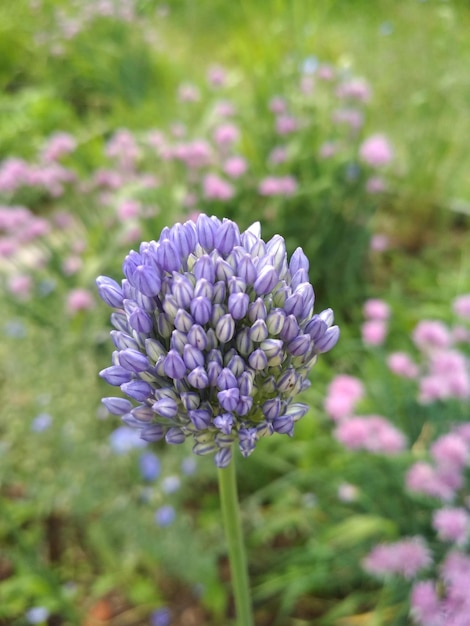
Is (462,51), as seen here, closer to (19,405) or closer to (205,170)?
(205,170)

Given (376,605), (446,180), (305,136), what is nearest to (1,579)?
(376,605)

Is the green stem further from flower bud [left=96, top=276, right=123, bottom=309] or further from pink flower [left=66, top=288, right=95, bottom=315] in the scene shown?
pink flower [left=66, top=288, right=95, bottom=315]

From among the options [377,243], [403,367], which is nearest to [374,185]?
[377,243]

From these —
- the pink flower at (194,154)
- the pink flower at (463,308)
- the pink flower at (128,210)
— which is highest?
the pink flower at (194,154)

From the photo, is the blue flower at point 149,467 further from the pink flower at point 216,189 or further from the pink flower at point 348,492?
the pink flower at point 216,189

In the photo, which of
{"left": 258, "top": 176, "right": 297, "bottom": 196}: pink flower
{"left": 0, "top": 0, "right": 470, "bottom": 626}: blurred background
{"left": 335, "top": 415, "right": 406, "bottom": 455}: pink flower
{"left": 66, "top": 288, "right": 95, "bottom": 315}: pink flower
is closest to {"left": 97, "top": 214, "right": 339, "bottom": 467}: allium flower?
{"left": 0, "top": 0, "right": 470, "bottom": 626}: blurred background

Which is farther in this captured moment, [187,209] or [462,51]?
[462,51]

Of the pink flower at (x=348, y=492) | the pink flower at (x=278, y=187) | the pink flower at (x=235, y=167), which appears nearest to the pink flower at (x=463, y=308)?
the pink flower at (x=348, y=492)
